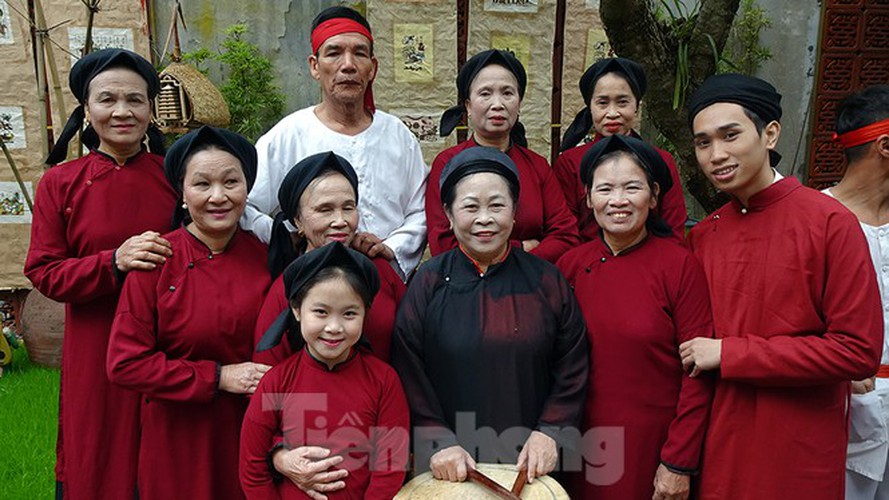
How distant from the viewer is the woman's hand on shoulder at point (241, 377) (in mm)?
2639

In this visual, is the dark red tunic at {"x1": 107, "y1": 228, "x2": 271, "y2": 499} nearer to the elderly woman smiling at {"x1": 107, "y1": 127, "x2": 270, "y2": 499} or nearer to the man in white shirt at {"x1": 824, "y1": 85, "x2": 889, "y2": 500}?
the elderly woman smiling at {"x1": 107, "y1": 127, "x2": 270, "y2": 499}

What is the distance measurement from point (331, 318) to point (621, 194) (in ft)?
3.75

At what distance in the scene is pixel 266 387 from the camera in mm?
2494

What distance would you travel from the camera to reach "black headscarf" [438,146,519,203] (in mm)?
2666

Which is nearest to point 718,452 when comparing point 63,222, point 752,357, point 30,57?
point 752,357

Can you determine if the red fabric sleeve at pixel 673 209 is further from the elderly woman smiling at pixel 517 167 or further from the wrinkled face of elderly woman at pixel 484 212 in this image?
the wrinkled face of elderly woman at pixel 484 212

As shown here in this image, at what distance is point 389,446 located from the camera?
2465 millimetres

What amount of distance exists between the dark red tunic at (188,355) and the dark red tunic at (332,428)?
311mm

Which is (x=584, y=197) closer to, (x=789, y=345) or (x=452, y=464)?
(x=789, y=345)

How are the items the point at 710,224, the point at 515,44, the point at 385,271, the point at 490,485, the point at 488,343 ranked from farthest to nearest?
the point at 515,44
the point at 385,271
the point at 710,224
the point at 488,343
the point at 490,485

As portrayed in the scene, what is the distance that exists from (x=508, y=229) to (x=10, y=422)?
14.5 feet

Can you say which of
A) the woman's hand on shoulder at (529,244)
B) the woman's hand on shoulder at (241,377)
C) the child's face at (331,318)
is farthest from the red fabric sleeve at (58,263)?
the woman's hand on shoulder at (529,244)

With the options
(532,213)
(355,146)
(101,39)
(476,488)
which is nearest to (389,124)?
(355,146)

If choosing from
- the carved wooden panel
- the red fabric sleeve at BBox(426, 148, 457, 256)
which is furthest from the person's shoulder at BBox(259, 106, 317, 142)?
the carved wooden panel
